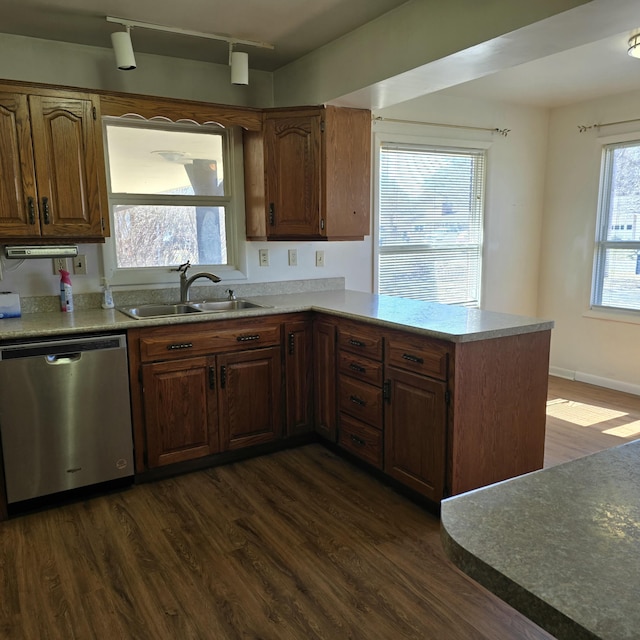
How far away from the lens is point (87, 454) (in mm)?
2746

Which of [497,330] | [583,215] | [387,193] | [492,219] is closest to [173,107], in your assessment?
[387,193]

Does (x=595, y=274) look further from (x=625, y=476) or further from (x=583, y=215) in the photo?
(x=625, y=476)

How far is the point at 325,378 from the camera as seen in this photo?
3299 mm

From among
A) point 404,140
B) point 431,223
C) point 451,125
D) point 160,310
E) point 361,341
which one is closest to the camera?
point 361,341

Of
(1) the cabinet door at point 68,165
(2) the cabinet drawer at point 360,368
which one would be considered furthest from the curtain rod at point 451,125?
(1) the cabinet door at point 68,165

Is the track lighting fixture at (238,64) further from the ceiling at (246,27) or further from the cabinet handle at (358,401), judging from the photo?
the cabinet handle at (358,401)

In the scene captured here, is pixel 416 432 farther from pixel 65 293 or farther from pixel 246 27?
pixel 246 27

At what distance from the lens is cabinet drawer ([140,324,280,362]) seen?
2854 millimetres

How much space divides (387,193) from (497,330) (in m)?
2.13

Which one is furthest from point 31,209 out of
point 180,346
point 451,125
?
point 451,125

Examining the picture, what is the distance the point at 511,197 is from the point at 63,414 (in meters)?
4.08

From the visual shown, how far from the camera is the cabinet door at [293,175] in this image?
133 inches

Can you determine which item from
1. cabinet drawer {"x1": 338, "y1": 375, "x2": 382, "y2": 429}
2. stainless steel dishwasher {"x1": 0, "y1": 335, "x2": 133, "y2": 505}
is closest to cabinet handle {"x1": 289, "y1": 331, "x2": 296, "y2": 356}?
cabinet drawer {"x1": 338, "y1": 375, "x2": 382, "y2": 429}

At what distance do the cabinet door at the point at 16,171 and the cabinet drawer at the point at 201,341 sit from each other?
2.77ft
